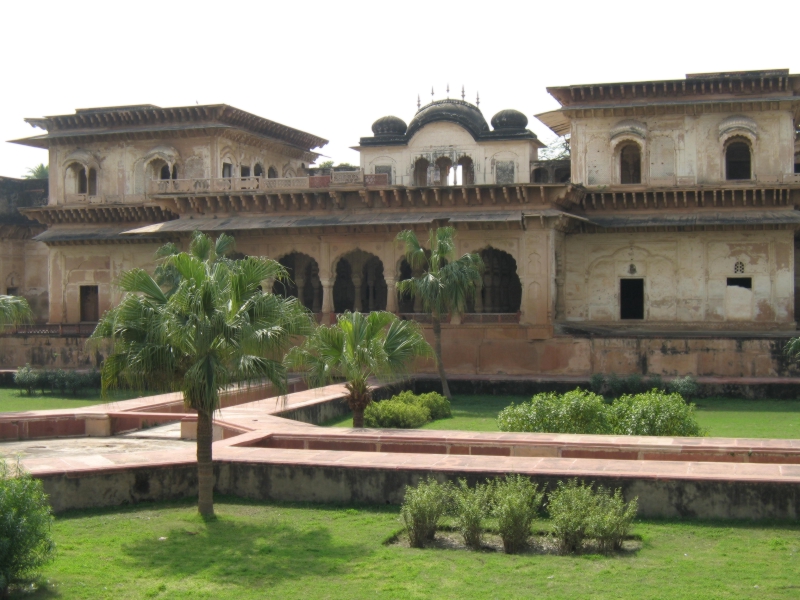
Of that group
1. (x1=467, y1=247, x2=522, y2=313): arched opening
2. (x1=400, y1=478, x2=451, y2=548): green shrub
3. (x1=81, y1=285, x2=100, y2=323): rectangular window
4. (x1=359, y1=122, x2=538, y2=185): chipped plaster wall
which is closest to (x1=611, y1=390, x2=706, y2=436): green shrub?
(x1=400, y1=478, x2=451, y2=548): green shrub

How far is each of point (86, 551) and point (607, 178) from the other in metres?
19.7

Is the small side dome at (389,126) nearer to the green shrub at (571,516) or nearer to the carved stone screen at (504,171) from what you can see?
the carved stone screen at (504,171)

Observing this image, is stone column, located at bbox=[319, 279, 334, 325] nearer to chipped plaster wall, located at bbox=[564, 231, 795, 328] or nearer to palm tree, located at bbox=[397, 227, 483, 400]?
palm tree, located at bbox=[397, 227, 483, 400]

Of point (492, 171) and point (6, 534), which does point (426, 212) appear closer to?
point (492, 171)

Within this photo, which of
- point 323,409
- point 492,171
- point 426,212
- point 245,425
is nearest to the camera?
point 245,425

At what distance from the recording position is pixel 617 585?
20.7ft

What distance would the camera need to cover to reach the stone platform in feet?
26.3

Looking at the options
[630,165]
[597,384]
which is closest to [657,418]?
[597,384]

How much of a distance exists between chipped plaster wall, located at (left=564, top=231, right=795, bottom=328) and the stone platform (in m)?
14.2

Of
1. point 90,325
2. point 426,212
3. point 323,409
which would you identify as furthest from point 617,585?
point 90,325

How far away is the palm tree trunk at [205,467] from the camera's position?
27.4 feet

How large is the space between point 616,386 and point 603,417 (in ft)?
22.5

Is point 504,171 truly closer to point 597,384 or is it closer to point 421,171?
point 421,171

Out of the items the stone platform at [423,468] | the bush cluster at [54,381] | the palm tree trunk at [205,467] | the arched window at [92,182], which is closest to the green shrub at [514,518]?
the stone platform at [423,468]
